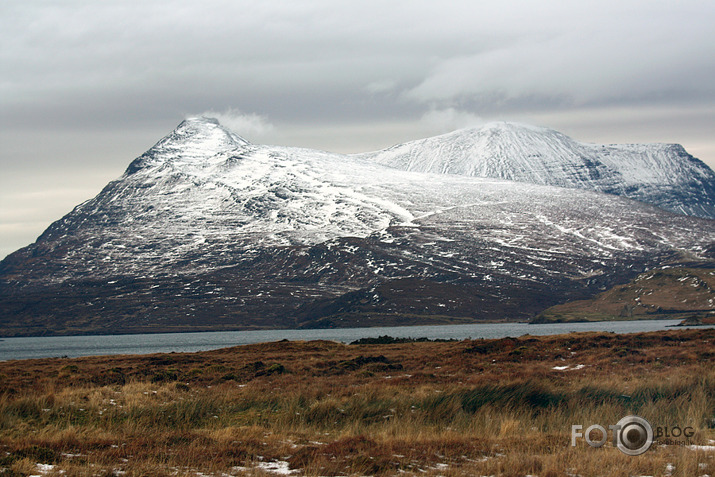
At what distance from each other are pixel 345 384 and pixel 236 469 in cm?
1650

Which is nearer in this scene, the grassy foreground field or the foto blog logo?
the grassy foreground field

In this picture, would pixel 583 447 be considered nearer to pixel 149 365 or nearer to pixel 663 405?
pixel 663 405

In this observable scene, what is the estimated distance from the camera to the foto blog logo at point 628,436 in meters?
19.4

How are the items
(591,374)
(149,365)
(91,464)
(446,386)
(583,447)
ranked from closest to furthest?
(91,464) → (583,447) → (446,386) → (591,374) → (149,365)

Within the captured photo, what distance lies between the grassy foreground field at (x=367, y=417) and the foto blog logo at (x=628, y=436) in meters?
0.25

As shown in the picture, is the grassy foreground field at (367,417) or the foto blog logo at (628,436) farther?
the foto blog logo at (628,436)

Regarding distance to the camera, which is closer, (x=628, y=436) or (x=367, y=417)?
(x=628, y=436)

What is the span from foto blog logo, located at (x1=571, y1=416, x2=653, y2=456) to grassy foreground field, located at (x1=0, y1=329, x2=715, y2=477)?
0.82 feet

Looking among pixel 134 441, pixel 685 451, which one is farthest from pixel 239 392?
pixel 685 451

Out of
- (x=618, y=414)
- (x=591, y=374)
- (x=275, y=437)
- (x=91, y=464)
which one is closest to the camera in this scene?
(x=91, y=464)

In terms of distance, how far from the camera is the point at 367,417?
25547mm

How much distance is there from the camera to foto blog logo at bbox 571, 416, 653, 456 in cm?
1940

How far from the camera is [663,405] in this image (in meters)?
24.9

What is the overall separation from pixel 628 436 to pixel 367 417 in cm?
866
